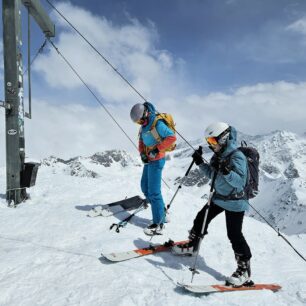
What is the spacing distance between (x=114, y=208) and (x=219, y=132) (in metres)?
4.62

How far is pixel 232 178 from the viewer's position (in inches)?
216

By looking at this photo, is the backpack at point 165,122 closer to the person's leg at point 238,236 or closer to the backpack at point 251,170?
the backpack at point 251,170

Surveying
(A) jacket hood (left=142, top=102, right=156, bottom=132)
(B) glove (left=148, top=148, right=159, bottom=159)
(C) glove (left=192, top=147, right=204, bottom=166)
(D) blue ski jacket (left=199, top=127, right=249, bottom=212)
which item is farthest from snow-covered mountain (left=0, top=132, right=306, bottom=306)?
(A) jacket hood (left=142, top=102, right=156, bottom=132)

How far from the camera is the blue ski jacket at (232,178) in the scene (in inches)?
218

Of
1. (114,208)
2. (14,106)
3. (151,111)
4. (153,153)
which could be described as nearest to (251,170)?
(153,153)

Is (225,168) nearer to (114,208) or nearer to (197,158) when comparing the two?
(197,158)

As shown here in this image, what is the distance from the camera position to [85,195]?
10.8 metres

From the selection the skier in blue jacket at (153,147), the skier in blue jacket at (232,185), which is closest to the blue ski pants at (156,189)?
the skier in blue jacket at (153,147)

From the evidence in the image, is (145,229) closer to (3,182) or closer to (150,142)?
(150,142)

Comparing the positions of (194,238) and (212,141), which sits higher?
(212,141)

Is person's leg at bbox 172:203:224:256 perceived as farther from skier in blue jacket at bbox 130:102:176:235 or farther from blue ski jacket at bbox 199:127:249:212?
skier in blue jacket at bbox 130:102:176:235

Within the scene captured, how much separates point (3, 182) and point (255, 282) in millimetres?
9390

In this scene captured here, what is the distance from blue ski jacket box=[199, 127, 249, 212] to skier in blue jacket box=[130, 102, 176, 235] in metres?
1.70

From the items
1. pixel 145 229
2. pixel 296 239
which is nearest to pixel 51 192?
pixel 145 229
